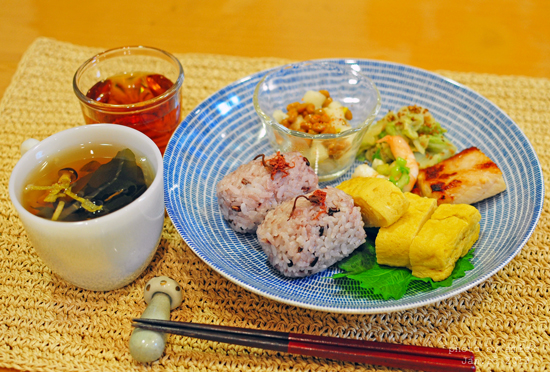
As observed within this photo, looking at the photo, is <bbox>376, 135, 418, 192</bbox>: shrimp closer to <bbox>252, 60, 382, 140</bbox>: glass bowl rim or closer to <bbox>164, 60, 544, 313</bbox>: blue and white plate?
<bbox>252, 60, 382, 140</bbox>: glass bowl rim

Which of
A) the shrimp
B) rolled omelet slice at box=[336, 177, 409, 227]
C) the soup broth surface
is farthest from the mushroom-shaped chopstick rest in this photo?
the shrimp

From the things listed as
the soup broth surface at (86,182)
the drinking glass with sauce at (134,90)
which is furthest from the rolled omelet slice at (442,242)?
the drinking glass with sauce at (134,90)

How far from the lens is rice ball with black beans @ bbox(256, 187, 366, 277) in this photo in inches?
80.7

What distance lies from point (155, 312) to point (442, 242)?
133cm

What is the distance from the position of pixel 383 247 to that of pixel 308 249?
1.28 feet

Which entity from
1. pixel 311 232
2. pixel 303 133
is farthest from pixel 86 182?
pixel 303 133

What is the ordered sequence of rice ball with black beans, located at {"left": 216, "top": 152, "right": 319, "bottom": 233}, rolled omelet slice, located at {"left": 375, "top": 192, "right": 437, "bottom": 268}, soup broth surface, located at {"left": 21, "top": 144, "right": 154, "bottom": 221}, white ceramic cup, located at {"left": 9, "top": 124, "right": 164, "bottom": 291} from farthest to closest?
rice ball with black beans, located at {"left": 216, "top": 152, "right": 319, "bottom": 233}, rolled omelet slice, located at {"left": 375, "top": 192, "right": 437, "bottom": 268}, soup broth surface, located at {"left": 21, "top": 144, "right": 154, "bottom": 221}, white ceramic cup, located at {"left": 9, "top": 124, "right": 164, "bottom": 291}

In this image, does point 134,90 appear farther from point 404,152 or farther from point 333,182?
point 404,152

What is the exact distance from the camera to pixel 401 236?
212 centimetres

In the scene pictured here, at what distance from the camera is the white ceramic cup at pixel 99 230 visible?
5.78 feet

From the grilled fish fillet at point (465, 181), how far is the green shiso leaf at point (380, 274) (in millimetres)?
390

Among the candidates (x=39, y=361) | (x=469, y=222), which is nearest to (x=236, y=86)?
(x=469, y=222)

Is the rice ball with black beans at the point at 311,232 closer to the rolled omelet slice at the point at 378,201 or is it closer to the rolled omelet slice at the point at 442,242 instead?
the rolled omelet slice at the point at 378,201

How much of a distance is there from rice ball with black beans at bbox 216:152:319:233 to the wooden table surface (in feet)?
6.32
